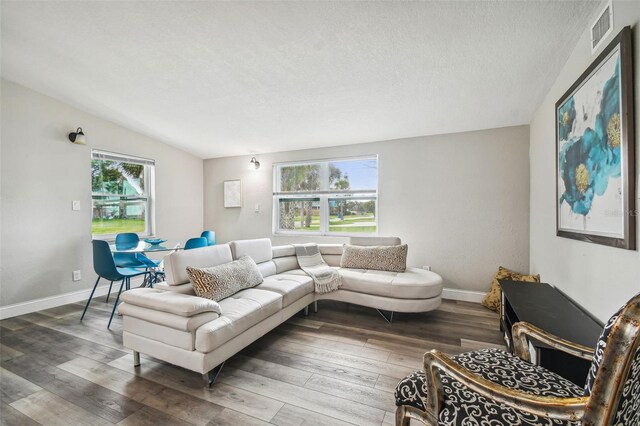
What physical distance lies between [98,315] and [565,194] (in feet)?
15.5

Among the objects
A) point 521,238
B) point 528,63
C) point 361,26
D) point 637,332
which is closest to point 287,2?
point 361,26

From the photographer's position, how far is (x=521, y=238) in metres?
3.25

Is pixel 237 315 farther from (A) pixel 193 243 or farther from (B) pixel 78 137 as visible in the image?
(B) pixel 78 137

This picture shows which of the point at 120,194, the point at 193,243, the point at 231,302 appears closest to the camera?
the point at 231,302

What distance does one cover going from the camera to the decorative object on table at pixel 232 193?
5.01 metres

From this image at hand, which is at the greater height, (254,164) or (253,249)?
(254,164)

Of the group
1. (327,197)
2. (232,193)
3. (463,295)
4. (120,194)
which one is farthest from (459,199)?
(120,194)

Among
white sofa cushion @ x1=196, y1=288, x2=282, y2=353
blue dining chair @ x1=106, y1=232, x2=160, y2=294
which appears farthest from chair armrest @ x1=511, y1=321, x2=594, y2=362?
blue dining chair @ x1=106, y1=232, x2=160, y2=294

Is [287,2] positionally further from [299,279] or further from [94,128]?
[94,128]

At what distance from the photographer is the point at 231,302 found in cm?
227

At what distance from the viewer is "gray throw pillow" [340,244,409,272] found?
3.33m

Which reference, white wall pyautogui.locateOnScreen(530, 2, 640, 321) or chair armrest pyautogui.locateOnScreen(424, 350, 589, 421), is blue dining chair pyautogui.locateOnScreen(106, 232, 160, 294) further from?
white wall pyautogui.locateOnScreen(530, 2, 640, 321)

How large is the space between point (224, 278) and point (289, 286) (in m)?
0.69

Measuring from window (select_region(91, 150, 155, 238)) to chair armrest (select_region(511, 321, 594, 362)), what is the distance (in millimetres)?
4927
